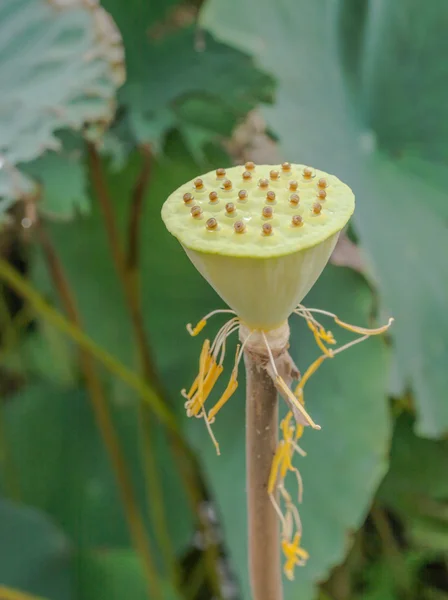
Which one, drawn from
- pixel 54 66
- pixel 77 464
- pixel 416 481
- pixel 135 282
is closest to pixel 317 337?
pixel 54 66

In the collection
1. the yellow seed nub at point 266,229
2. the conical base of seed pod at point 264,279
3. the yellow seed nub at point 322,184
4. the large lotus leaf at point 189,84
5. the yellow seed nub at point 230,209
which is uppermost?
the yellow seed nub at point 266,229

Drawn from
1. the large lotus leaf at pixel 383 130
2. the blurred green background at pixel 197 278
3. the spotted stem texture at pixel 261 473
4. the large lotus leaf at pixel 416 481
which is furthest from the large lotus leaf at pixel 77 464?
the spotted stem texture at pixel 261 473

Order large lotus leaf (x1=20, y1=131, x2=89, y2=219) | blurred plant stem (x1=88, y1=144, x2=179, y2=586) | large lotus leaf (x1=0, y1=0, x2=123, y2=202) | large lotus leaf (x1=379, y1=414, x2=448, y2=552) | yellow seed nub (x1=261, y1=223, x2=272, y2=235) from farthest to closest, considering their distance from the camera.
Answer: large lotus leaf (x1=379, y1=414, x2=448, y2=552) < blurred plant stem (x1=88, y1=144, x2=179, y2=586) < large lotus leaf (x1=20, y1=131, x2=89, y2=219) < large lotus leaf (x1=0, y1=0, x2=123, y2=202) < yellow seed nub (x1=261, y1=223, x2=272, y2=235)

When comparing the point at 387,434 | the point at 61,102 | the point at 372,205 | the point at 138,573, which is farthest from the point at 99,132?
the point at 138,573

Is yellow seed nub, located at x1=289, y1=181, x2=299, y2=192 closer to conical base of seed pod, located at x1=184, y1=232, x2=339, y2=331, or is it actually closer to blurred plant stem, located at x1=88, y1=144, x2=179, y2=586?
conical base of seed pod, located at x1=184, y1=232, x2=339, y2=331

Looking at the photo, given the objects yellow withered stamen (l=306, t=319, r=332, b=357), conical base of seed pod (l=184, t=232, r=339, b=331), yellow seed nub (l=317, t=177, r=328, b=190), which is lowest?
yellow withered stamen (l=306, t=319, r=332, b=357)

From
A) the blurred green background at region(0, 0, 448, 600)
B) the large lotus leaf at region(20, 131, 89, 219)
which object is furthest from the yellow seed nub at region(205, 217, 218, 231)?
the large lotus leaf at region(20, 131, 89, 219)

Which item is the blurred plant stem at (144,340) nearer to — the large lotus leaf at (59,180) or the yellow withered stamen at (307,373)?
the large lotus leaf at (59,180)
